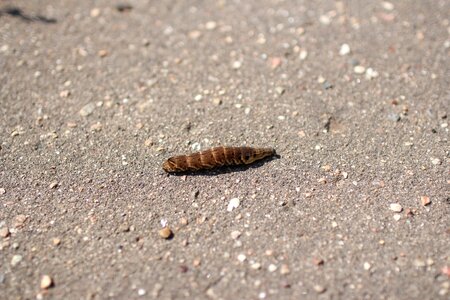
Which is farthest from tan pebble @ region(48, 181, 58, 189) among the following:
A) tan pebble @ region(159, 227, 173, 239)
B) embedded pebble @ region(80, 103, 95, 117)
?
tan pebble @ region(159, 227, 173, 239)

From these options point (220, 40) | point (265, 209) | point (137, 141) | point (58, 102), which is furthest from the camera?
point (220, 40)

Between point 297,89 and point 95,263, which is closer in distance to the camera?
point 95,263

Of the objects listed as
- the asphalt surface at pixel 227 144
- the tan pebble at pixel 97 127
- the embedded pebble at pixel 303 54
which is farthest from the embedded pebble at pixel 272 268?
the embedded pebble at pixel 303 54

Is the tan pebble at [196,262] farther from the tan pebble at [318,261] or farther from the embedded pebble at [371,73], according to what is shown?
the embedded pebble at [371,73]

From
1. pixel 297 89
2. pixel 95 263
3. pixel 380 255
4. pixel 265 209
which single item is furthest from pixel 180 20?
pixel 380 255

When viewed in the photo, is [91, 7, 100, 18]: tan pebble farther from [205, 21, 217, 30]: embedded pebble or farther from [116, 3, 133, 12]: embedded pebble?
[205, 21, 217, 30]: embedded pebble

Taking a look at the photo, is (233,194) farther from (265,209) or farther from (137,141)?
(137,141)

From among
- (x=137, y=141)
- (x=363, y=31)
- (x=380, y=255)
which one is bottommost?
(x=380, y=255)
